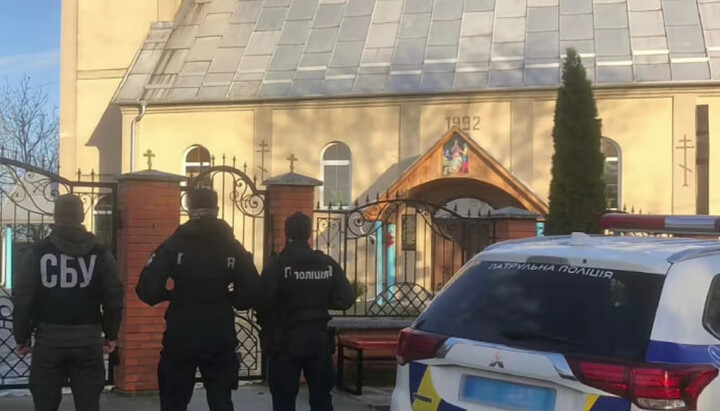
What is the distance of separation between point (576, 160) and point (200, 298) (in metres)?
5.67

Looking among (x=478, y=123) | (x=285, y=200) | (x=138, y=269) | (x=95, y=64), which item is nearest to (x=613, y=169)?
(x=478, y=123)

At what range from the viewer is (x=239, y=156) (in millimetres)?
23156

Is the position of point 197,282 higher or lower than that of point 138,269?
higher

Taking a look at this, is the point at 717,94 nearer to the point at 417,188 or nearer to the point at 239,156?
the point at 417,188

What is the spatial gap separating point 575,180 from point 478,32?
13.7 meters

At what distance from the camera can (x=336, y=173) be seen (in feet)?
75.0

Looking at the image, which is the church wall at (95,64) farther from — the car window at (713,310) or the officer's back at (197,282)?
the car window at (713,310)

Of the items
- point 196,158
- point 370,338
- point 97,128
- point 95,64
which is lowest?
point 370,338

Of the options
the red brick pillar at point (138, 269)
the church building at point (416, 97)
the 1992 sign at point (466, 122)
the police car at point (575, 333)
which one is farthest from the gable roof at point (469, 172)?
the police car at point (575, 333)

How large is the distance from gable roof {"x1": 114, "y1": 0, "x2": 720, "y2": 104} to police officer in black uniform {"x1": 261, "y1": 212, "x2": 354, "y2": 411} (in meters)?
15.8

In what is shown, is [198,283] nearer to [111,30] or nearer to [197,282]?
[197,282]

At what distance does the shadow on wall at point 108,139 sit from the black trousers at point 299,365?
20718 millimetres

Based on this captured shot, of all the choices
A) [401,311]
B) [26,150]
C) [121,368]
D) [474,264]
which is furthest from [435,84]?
[26,150]

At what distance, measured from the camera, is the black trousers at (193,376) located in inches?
210
